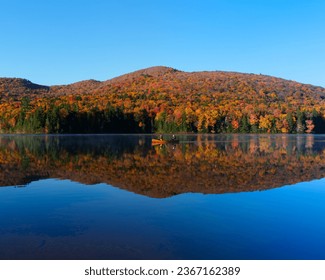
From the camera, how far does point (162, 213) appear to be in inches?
660

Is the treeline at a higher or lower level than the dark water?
higher

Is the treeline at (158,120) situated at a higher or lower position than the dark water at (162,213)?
higher

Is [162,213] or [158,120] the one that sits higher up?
[158,120]

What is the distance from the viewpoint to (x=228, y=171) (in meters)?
29.8

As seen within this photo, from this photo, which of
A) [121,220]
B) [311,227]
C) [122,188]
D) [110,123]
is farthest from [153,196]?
[110,123]

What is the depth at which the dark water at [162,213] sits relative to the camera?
11.9m

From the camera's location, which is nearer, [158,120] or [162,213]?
[162,213]

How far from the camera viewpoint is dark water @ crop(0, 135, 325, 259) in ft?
39.2

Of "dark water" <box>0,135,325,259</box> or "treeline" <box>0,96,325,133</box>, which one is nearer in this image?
"dark water" <box>0,135,325,259</box>

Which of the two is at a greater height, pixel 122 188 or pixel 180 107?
pixel 180 107

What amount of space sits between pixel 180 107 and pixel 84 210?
526 ft

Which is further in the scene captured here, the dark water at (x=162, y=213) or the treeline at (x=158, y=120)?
the treeline at (x=158, y=120)

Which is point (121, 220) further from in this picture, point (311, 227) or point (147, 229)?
point (311, 227)
